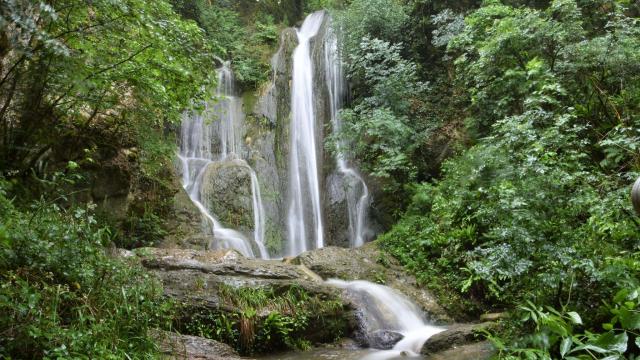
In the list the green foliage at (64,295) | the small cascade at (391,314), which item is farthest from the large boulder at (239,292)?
the green foliage at (64,295)

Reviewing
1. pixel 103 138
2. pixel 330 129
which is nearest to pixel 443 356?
pixel 103 138

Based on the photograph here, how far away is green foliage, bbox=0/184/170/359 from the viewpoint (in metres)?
3.21

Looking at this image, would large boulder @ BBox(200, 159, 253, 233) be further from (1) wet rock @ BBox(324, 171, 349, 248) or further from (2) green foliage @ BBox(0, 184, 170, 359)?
(2) green foliage @ BBox(0, 184, 170, 359)

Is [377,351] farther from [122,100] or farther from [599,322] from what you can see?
[122,100]

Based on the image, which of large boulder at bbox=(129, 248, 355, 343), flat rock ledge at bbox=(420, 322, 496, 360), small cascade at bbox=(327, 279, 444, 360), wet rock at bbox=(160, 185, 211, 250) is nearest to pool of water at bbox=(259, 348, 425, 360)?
small cascade at bbox=(327, 279, 444, 360)

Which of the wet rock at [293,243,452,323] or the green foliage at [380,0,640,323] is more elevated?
the green foliage at [380,0,640,323]

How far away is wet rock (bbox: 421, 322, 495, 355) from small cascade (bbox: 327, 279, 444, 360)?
0.79 ft

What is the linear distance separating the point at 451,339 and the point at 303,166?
9588 mm

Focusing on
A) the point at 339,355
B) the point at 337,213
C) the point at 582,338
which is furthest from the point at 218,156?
the point at 582,338

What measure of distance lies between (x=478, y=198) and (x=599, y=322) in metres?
5.22

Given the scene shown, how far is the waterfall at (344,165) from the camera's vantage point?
43.5ft

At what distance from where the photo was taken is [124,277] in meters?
4.46

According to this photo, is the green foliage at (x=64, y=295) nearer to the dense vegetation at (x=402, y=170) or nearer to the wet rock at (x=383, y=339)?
the dense vegetation at (x=402, y=170)

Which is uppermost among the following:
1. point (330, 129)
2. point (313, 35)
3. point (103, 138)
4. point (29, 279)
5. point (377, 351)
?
point (313, 35)
